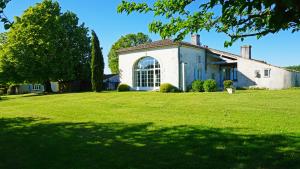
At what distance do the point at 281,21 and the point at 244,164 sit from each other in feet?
10.3

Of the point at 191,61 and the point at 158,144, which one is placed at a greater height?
the point at 191,61

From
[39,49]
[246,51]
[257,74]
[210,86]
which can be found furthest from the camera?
[246,51]

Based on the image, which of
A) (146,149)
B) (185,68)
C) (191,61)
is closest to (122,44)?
(191,61)

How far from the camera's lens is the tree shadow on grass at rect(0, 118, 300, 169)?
635 centimetres

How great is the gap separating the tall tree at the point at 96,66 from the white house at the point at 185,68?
257cm

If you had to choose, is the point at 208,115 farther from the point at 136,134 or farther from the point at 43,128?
the point at 43,128

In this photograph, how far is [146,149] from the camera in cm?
758

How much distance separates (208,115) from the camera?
1338 centimetres

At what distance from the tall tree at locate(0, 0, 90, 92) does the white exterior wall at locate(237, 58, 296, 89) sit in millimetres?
20897

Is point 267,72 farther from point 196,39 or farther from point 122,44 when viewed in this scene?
point 122,44

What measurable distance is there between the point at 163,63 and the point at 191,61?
10.6 ft

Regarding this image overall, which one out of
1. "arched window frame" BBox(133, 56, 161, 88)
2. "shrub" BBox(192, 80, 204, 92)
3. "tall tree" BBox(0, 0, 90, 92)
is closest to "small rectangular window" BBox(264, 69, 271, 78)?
"shrub" BBox(192, 80, 204, 92)

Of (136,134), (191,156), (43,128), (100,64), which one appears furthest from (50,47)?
(191,156)

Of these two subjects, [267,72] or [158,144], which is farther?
[267,72]
